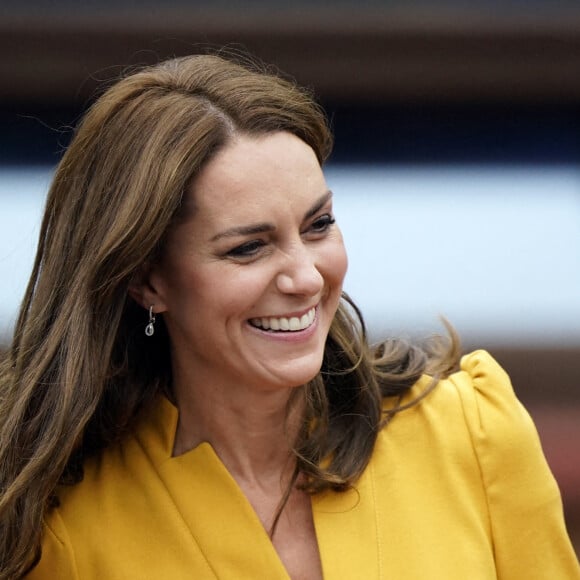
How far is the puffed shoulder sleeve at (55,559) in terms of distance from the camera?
5.34ft

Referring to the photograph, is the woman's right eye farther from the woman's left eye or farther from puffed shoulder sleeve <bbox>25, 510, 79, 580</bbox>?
puffed shoulder sleeve <bbox>25, 510, 79, 580</bbox>

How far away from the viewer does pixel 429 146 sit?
2.90m

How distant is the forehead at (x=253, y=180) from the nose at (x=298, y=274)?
58 millimetres

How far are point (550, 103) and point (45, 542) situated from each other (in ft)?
5.58

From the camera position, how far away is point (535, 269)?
2.88m

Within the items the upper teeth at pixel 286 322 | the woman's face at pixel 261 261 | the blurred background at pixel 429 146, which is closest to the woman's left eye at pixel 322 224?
the woman's face at pixel 261 261

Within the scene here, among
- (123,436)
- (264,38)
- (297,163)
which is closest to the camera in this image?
(297,163)

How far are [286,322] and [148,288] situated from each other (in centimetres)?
21

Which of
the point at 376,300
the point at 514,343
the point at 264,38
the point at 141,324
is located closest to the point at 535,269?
the point at 514,343

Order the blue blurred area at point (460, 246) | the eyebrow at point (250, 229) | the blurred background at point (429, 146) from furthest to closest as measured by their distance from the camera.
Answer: the blue blurred area at point (460, 246) < the blurred background at point (429, 146) < the eyebrow at point (250, 229)

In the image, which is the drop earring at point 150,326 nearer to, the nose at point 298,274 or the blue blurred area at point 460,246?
the nose at point 298,274

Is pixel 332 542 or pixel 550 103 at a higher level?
pixel 550 103

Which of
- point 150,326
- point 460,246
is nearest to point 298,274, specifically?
point 150,326

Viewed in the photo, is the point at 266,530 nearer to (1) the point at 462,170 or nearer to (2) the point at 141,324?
(2) the point at 141,324
